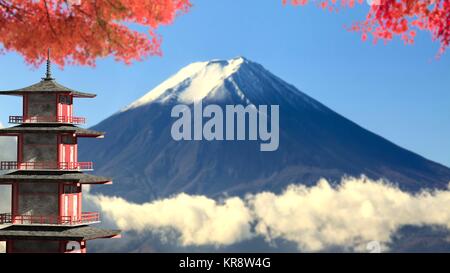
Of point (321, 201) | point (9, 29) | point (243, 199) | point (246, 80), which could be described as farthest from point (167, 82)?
point (9, 29)

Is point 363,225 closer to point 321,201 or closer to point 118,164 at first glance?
point 321,201

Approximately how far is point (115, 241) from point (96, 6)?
144m

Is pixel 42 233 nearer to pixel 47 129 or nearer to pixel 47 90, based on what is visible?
pixel 47 129

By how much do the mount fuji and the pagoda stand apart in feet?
428

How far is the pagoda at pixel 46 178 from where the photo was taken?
26250 mm

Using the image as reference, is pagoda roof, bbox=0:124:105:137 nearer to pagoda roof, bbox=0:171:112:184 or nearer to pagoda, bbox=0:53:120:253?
pagoda, bbox=0:53:120:253

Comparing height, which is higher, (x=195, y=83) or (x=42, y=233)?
(x=195, y=83)

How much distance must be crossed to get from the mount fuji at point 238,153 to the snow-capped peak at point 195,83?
34cm

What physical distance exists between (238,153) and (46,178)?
147 metres

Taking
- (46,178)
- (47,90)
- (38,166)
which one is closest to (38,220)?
(46,178)

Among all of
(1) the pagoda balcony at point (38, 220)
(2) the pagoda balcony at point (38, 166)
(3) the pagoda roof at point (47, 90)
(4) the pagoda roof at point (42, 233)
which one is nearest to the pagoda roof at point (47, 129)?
(2) the pagoda balcony at point (38, 166)

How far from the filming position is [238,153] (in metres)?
172

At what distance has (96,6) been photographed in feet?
55.3

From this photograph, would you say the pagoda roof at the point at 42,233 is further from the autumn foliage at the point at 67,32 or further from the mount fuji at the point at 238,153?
the mount fuji at the point at 238,153
